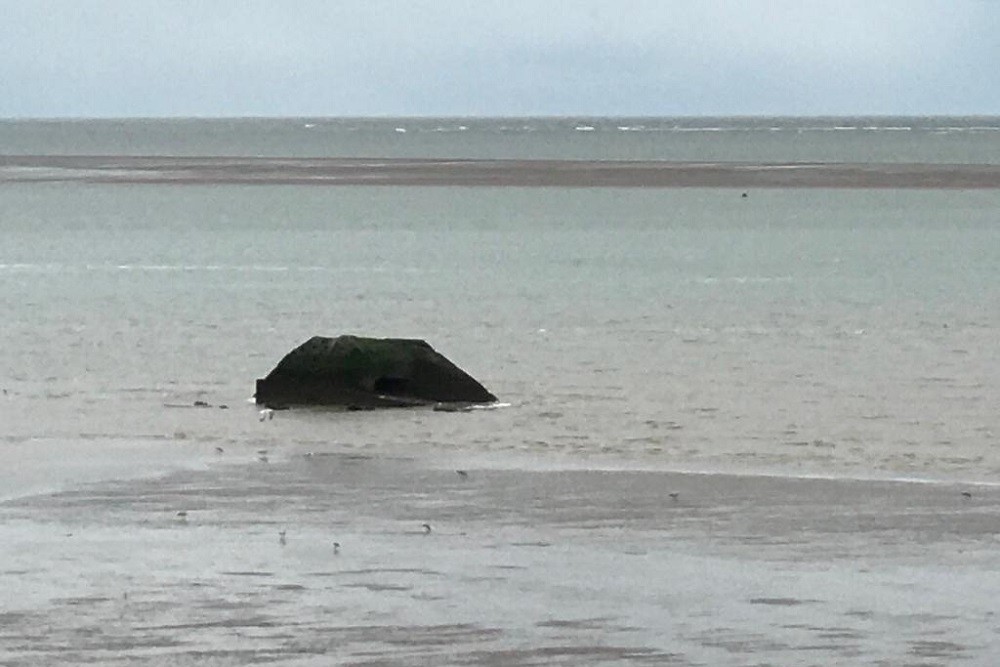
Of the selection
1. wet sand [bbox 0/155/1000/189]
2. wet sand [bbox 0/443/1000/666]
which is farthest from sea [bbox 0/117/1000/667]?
wet sand [bbox 0/155/1000/189]

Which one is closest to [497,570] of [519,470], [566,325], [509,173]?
[519,470]

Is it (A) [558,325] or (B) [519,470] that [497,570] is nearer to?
(B) [519,470]

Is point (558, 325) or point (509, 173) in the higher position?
point (509, 173)

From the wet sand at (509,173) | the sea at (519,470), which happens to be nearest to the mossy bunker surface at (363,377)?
the sea at (519,470)

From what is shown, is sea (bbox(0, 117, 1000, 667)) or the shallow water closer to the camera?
sea (bbox(0, 117, 1000, 667))

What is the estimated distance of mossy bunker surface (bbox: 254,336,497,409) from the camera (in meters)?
16.0

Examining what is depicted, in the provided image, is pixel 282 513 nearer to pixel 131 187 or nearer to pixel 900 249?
pixel 900 249

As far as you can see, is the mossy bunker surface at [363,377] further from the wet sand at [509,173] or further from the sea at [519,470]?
the wet sand at [509,173]

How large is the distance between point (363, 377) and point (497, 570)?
21.7 feet

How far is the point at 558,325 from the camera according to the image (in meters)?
24.0

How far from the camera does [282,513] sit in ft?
36.5

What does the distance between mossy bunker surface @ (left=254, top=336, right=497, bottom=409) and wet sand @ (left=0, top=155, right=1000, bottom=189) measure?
52467 millimetres

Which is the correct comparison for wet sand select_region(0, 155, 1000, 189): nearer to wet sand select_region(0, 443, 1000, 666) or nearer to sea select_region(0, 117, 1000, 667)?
sea select_region(0, 117, 1000, 667)

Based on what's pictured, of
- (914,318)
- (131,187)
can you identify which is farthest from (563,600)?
(131,187)
